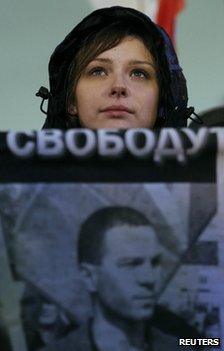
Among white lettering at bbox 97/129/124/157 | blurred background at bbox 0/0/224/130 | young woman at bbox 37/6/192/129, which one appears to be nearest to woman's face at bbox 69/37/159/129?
young woman at bbox 37/6/192/129

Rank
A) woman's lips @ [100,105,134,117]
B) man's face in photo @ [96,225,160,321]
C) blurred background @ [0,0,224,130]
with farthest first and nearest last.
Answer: blurred background @ [0,0,224,130] → woman's lips @ [100,105,134,117] → man's face in photo @ [96,225,160,321]

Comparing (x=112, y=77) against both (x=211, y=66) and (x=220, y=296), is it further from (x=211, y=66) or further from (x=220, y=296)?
(x=211, y=66)

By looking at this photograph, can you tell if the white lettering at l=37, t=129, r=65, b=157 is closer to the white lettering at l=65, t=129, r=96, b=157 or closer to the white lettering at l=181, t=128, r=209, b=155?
the white lettering at l=65, t=129, r=96, b=157

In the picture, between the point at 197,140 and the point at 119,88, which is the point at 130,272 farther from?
the point at 119,88

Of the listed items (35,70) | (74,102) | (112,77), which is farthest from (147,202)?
(35,70)

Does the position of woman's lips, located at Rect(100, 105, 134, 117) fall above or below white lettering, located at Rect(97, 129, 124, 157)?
above

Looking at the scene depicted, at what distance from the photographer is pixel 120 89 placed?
4.54ft

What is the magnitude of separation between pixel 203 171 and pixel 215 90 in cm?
163

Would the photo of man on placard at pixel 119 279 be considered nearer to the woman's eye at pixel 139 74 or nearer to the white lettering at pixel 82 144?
the white lettering at pixel 82 144

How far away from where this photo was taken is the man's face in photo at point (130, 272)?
2.99 feet

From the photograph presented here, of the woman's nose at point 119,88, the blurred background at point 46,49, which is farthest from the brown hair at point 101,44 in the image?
the blurred background at point 46,49

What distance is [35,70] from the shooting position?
2439mm

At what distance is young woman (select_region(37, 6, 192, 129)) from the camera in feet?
4.62

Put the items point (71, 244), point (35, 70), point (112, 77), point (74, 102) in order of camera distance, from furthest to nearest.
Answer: point (35, 70), point (74, 102), point (112, 77), point (71, 244)
